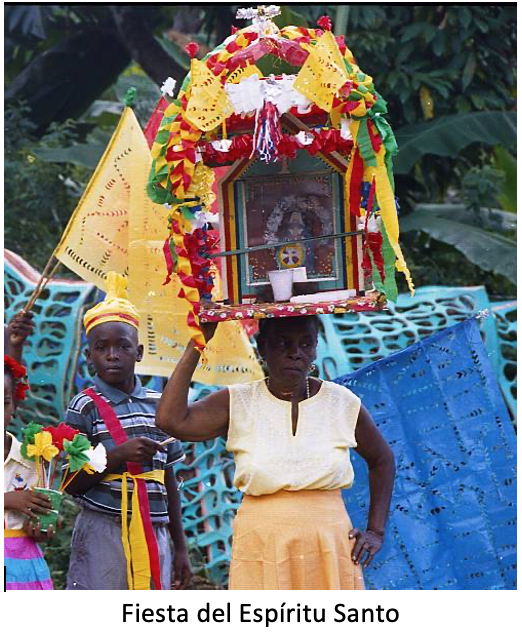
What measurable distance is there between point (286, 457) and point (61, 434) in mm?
946

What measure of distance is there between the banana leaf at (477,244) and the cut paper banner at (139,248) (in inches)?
114

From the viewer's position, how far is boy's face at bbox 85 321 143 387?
16.0ft

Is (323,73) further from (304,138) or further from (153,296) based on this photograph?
(153,296)

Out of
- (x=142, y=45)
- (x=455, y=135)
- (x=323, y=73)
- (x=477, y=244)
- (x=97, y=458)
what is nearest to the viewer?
(x=323, y=73)

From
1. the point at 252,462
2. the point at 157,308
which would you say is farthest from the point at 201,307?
the point at 157,308

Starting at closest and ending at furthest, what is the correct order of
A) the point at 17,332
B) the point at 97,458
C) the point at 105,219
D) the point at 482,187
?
1. the point at 97,458
2. the point at 17,332
3. the point at 105,219
4. the point at 482,187

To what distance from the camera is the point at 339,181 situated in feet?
A: 15.1

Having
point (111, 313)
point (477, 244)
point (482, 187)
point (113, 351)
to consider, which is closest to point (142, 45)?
point (482, 187)

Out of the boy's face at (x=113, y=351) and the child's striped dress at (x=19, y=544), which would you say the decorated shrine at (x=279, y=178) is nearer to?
the boy's face at (x=113, y=351)

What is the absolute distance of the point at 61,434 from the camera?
4.51m

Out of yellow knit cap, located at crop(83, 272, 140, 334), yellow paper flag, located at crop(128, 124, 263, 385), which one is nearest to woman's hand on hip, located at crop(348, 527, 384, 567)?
yellow knit cap, located at crop(83, 272, 140, 334)

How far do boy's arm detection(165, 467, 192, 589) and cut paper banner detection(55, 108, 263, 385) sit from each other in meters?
1.23

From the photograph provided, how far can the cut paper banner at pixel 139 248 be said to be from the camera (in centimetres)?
611

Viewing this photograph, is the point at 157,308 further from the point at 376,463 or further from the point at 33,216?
the point at 33,216
